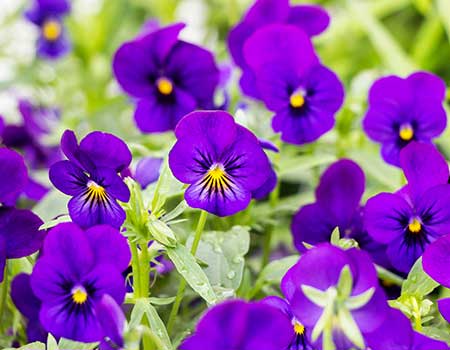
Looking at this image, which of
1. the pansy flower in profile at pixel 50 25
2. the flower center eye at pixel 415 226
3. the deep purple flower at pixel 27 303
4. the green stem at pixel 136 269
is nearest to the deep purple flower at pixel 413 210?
the flower center eye at pixel 415 226

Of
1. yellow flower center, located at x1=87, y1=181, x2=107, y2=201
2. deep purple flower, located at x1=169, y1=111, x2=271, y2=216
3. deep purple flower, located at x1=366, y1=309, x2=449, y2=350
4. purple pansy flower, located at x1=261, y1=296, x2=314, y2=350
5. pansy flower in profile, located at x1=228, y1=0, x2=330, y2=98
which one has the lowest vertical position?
purple pansy flower, located at x1=261, y1=296, x2=314, y2=350

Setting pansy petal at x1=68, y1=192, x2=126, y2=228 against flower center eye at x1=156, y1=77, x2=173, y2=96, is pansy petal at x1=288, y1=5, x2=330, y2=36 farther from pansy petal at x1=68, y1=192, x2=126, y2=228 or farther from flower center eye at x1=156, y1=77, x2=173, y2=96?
pansy petal at x1=68, y1=192, x2=126, y2=228

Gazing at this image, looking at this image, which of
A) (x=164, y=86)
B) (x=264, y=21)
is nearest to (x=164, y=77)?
(x=164, y=86)

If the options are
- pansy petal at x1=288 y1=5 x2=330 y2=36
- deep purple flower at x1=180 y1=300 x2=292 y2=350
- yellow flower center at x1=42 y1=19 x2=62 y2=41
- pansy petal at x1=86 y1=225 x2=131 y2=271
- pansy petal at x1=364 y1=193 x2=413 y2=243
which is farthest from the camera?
yellow flower center at x1=42 y1=19 x2=62 y2=41

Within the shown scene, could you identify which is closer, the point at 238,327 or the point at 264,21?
the point at 238,327

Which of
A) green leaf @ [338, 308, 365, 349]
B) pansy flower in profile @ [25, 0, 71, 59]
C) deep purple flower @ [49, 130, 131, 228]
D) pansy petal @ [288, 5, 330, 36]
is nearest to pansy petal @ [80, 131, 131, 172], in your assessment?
deep purple flower @ [49, 130, 131, 228]

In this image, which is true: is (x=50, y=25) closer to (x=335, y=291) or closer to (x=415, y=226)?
(x=415, y=226)

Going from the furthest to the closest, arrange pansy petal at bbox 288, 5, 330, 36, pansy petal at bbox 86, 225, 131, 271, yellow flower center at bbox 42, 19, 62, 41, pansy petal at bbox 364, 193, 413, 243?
yellow flower center at bbox 42, 19, 62, 41
pansy petal at bbox 288, 5, 330, 36
pansy petal at bbox 364, 193, 413, 243
pansy petal at bbox 86, 225, 131, 271
